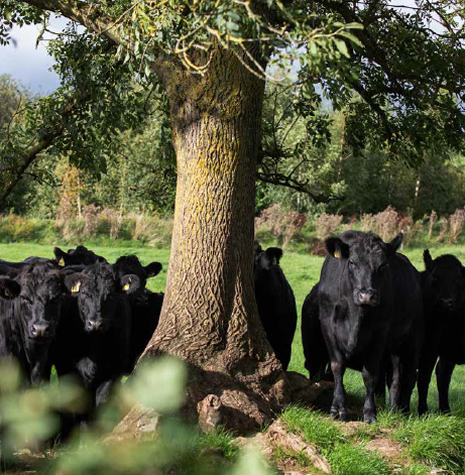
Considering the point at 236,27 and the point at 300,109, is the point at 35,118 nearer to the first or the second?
the point at 300,109

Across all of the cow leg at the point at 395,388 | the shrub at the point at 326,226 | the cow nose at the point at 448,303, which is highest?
the shrub at the point at 326,226

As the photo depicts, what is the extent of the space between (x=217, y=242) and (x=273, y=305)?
3.21 metres

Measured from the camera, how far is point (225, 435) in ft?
22.1

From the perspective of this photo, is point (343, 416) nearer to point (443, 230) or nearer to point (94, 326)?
point (94, 326)

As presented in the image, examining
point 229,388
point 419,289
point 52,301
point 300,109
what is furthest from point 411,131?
point 52,301

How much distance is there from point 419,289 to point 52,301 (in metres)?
4.58

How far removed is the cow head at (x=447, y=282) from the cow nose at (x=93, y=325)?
454 cm

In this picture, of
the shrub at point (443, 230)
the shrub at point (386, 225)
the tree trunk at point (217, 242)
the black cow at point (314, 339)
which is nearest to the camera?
the tree trunk at point (217, 242)

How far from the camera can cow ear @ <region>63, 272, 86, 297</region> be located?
25.7 ft

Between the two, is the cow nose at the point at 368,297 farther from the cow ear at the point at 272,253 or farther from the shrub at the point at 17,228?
the shrub at the point at 17,228

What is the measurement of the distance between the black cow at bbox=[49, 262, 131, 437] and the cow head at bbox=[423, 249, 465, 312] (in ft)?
13.8

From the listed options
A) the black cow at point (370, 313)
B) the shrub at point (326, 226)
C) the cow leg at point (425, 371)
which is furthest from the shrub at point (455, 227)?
the black cow at point (370, 313)

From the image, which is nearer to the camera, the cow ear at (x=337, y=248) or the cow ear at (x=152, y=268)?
the cow ear at (x=337, y=248)

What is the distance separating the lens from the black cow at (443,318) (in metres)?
9.59
